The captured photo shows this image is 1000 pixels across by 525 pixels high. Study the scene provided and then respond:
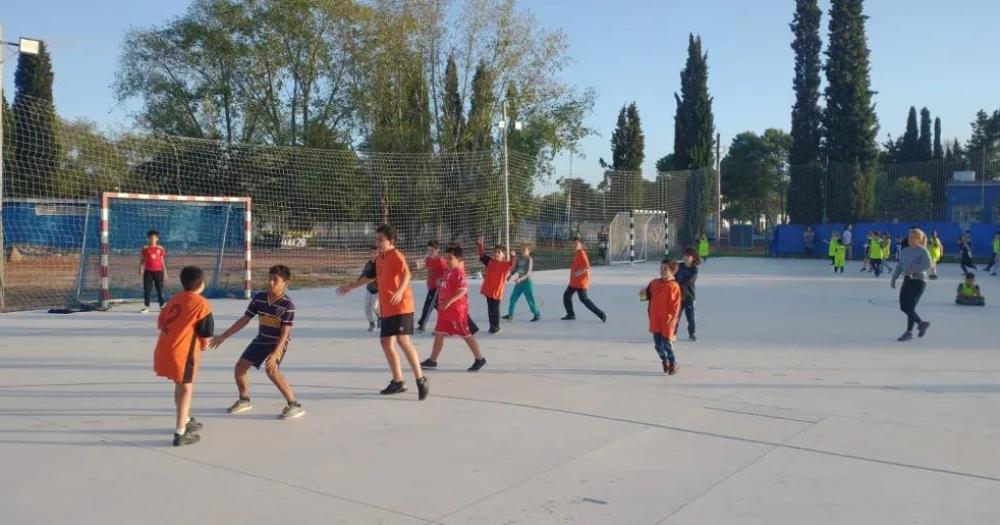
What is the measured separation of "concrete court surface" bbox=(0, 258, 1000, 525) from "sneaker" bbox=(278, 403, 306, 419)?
9 cm

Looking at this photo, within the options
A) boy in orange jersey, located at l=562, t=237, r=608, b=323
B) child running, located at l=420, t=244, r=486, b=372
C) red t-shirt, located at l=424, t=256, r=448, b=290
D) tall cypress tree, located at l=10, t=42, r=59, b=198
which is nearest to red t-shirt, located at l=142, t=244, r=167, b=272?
tall cypress tree, located at l=10, t=42, r=59, b=198

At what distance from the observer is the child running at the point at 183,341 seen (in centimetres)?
598

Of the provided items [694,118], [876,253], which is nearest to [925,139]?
[694,118]

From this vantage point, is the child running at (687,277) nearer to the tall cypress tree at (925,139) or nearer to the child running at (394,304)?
the child running at (394,304)

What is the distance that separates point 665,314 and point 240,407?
4.41 metres

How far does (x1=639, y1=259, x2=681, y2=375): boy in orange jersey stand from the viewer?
29.3 feet

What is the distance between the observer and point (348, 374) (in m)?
8.99

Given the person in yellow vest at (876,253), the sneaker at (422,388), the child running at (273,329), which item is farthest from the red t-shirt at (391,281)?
the person in yellow vest at (876,253)

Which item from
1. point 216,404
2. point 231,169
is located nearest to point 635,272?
point 231,169

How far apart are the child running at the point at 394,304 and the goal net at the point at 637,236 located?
2475 cm

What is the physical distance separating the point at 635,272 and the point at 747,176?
135ft

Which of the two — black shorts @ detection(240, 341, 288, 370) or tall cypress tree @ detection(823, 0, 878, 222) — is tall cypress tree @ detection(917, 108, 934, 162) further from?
black shorts @ detection(240, 341, 288, 370)

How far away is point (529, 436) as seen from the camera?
642 centimetres

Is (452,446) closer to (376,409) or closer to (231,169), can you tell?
(376,409)
